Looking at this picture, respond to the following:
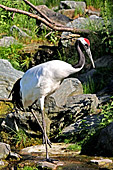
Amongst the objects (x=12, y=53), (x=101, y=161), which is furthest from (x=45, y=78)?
(x=12, y=53)

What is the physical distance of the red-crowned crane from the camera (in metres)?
5.36

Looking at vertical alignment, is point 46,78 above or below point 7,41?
below

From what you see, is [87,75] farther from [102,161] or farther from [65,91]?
[102,161]

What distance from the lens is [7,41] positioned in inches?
391

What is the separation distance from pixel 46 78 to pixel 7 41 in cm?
480

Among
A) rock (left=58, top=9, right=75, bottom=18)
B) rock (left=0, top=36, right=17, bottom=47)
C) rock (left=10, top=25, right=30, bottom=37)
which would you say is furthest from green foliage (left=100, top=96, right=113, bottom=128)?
rock (left=58, top=9, right=75, bottom=18)

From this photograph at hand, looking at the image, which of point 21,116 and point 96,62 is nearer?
point 21,116

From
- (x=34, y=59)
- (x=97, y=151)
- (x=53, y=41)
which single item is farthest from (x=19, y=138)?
(x=53, y=41)

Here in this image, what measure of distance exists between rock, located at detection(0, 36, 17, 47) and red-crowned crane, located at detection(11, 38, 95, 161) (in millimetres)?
4121

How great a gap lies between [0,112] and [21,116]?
1.35 m

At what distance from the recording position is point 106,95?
688 cm

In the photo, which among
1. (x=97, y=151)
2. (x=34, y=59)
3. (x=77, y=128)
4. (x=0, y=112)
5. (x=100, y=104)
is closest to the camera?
(x=97, y=151)

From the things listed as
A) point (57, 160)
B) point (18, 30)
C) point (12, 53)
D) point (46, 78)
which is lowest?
point (57, 160)

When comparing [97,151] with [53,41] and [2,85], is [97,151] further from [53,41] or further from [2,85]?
[53,41]
